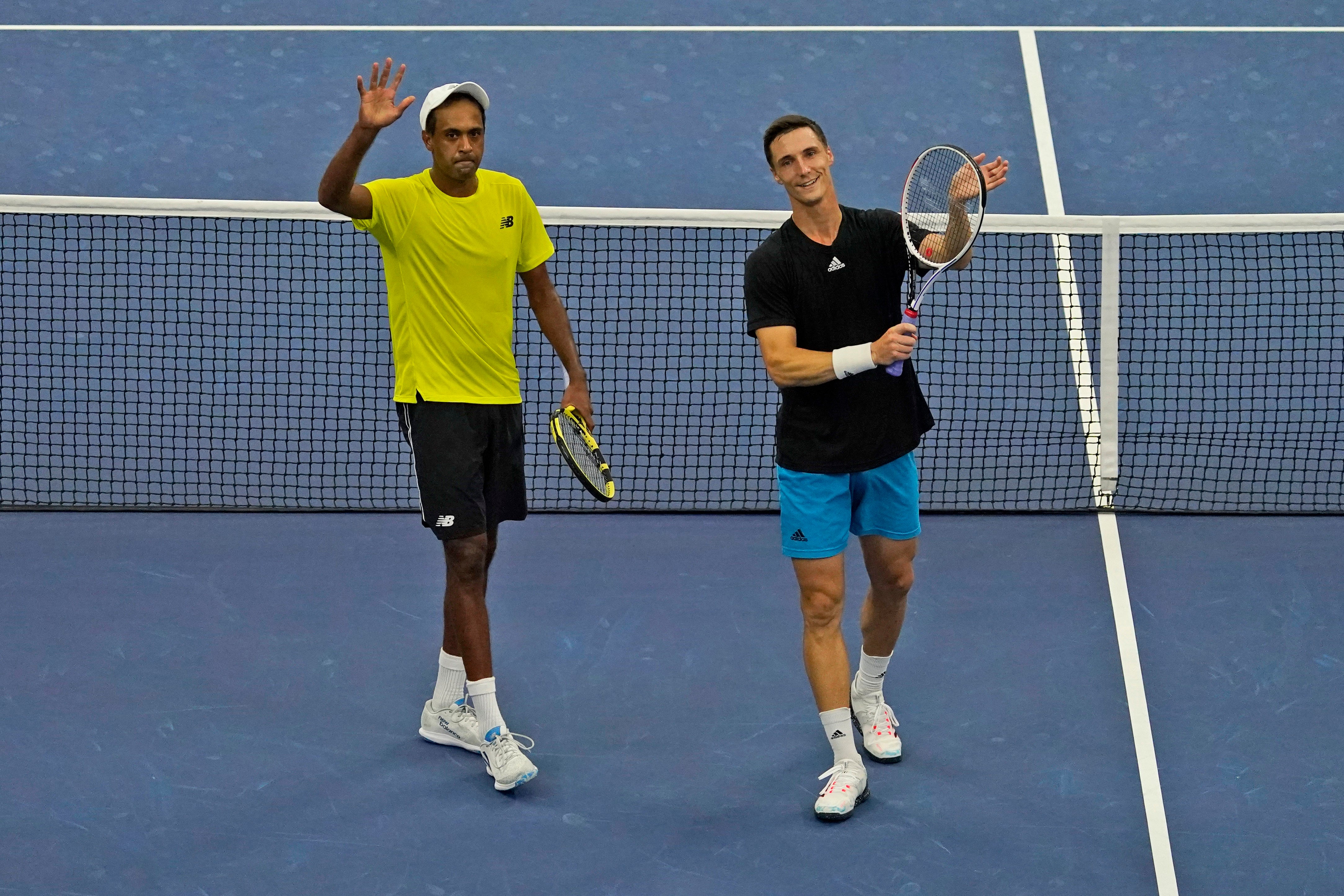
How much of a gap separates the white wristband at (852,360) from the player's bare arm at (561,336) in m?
1.02

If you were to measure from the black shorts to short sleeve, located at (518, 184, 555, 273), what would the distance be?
47cm

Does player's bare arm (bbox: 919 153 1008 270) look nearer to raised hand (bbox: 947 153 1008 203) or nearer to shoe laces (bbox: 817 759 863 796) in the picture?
raised hand (bbox: 947 153 1008 203)

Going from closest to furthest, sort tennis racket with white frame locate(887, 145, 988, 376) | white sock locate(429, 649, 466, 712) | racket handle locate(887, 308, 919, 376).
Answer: racket handle locate(887, 308, 919, 376)
tennis racket with white frame locate(887, 145, 988, 376)
white sock locate(429, 649, 466, 712)

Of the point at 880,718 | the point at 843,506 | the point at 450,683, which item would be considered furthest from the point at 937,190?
the point at 450,683

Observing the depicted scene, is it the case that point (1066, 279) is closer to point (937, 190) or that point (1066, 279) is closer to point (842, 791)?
point (937, 190)

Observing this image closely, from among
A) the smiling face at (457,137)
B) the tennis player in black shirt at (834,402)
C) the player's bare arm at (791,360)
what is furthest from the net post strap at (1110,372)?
the smiling face at (457,137)

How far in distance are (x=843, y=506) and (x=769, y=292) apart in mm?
715

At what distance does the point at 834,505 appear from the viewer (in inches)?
195

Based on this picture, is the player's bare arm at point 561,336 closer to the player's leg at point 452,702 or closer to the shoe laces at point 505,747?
the player's leg at point 452,702

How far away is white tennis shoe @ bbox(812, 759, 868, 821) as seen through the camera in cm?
496

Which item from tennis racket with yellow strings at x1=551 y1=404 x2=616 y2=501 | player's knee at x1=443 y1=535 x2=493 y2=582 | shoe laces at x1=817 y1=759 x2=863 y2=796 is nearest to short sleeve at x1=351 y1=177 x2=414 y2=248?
tennis racket with yellow strings at x1=551 y1=404 x2=616 y2=501

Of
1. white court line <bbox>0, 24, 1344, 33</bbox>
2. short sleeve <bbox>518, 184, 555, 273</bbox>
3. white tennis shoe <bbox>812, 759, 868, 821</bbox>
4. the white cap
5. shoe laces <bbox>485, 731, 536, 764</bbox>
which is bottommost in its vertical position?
white tennis shoe <bbox>812, 759, 868, 821</bbox>

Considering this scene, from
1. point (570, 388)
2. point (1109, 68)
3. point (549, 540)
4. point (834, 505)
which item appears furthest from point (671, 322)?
point (1109, 68)

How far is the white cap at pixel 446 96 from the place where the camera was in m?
4.86
